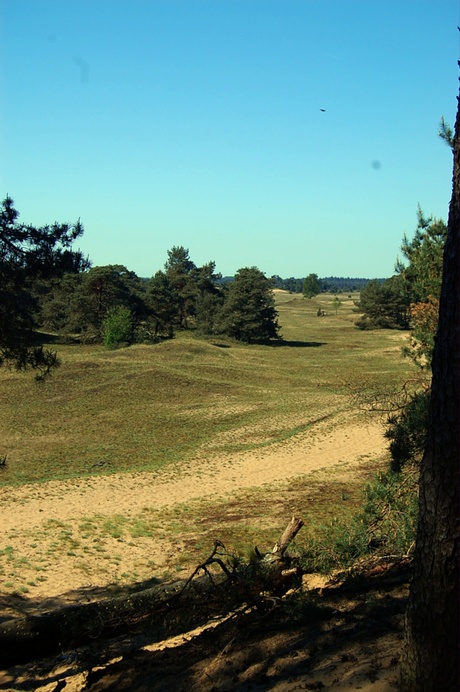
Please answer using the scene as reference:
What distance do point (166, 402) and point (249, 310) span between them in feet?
106

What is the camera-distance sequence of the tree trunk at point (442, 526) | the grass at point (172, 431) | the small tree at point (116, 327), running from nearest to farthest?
the tree trunk at point (442, 526) < the grass at point (172, 431) < the small tree at point (116, 327)

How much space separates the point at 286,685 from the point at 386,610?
62.5 inches

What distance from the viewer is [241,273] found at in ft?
229

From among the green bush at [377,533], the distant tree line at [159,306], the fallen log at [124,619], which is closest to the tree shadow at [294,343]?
the distant tree line at [159,306]

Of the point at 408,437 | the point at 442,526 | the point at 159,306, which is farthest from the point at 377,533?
the point at 159,306

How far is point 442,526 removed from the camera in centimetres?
419

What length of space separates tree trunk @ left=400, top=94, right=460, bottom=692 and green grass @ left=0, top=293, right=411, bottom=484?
825cm

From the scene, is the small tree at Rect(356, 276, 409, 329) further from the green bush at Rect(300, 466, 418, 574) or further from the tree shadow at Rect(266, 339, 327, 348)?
the green bush at Rect(300, 466, 418, 574)

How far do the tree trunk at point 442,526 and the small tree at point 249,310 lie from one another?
205 feet

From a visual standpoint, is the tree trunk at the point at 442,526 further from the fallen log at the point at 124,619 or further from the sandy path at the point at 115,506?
the sandy path at the point at 115,506

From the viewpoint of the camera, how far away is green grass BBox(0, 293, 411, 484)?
987 inches

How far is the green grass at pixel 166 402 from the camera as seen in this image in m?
25.1

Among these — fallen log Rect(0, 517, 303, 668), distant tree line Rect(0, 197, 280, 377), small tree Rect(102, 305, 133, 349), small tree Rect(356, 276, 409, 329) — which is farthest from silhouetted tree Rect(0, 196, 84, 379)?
small tree Rect(356, 276, 409, 329)

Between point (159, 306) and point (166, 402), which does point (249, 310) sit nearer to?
point (159, 306)
